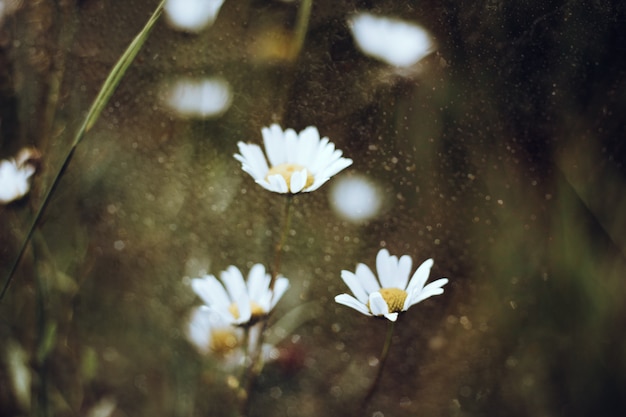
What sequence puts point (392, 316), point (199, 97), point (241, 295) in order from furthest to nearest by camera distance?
point (199, 97)
point (241, 295)
point (392, 316)

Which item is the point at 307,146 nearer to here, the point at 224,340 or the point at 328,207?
the point at 328,207

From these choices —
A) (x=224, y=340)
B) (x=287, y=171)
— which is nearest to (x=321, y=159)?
(x=287, y=171)

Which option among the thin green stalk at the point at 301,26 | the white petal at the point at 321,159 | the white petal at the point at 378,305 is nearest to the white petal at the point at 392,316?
the white petal at the point at 378,305

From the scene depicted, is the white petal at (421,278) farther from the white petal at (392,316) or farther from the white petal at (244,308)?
the white petal at (244,308)

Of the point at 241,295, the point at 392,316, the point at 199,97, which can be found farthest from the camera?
the point at 199,97

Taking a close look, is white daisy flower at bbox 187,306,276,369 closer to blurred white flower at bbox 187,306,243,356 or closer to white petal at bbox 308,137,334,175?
blurred white flower at bbox 187,306,243,356

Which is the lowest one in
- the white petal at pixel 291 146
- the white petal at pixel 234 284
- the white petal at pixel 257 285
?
the white petal at pixel 257 285

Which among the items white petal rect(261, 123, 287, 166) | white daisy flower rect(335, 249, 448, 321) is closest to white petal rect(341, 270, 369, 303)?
white daisy flower rect(335, 249, 448, 321)
